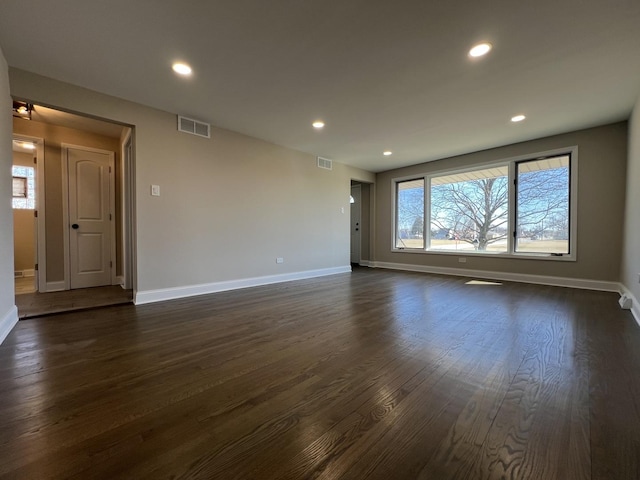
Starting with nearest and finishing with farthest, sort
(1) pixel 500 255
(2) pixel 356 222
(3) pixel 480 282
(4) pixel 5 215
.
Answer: (4) pixel 5 215, (3) pixel 480 282, (1) pixel 500 255, (2) pixel 356 222

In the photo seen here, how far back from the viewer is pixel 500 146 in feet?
17.1

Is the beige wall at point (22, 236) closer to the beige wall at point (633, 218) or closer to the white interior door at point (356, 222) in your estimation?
the white interior door at point (356, 222)

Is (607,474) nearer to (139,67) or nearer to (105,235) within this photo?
(139,67)

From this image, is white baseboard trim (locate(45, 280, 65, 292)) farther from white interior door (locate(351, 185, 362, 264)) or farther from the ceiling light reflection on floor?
the ceiling light reflection on floor

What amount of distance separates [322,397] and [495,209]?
5454 mm

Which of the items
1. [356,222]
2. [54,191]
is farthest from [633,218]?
[54,191]

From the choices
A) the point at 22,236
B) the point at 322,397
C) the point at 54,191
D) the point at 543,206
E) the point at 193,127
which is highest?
the point at 193,127

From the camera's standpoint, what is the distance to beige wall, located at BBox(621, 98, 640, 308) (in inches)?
122

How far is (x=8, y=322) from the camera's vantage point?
249cm

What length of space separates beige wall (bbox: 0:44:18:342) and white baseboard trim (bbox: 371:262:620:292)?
6528 millimetres

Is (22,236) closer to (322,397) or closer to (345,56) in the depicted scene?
(345,56)

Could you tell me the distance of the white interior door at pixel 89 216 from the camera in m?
4.38

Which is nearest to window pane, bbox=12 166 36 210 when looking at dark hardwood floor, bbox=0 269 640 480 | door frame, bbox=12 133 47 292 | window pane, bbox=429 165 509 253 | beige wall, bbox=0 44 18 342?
door frame, bbox=12 133 47 292

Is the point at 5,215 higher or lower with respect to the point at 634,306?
higher
